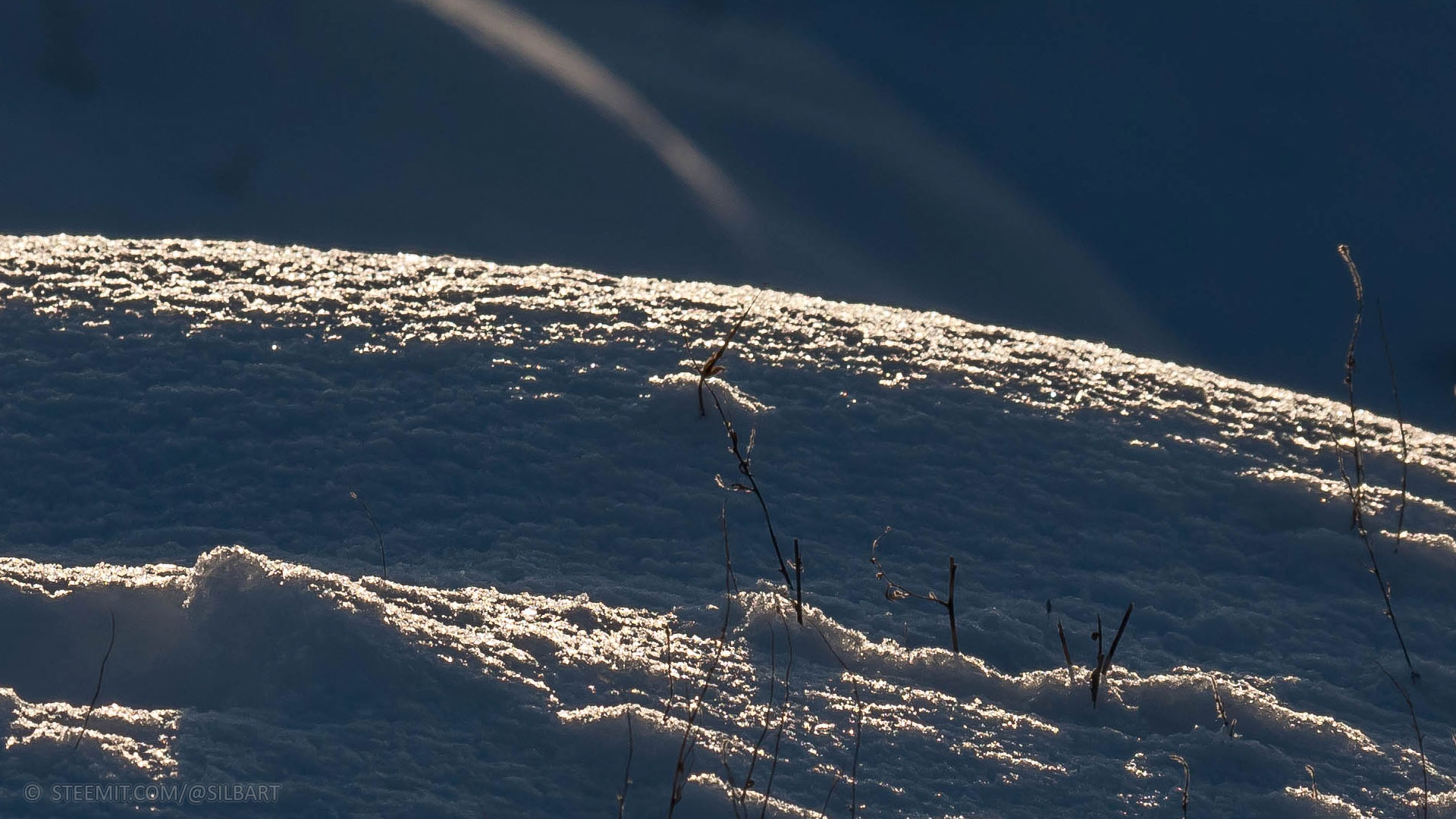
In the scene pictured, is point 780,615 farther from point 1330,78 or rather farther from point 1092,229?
point 1330,78

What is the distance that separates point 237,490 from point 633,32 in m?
10.00

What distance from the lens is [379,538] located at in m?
2.33

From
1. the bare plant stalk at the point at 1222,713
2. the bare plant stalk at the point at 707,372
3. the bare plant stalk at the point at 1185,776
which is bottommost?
the bare plant stalk at the point at 1185,776

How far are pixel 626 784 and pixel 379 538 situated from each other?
978 millimetres

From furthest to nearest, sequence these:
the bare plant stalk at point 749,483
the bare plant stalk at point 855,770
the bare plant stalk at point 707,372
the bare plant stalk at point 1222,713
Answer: the bare plant stalk at point 707,372 < the bare plant stalk at point 749,483 < the bare plant stalk at point 1222,713 < the bare plant stalk at point 855,770

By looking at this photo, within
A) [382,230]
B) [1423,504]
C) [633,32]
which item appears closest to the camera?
[1423,504]

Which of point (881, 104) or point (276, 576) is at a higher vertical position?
point (881, 104)

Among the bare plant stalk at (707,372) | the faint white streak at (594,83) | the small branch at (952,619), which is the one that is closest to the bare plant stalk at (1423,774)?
the small branch at (952,619)

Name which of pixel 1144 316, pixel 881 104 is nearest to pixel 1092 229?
pixel 1144 316

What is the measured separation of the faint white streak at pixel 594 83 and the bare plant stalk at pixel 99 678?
372 inches

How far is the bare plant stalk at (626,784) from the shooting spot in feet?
5.05

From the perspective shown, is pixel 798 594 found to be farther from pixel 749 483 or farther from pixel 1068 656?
pixel 749 483

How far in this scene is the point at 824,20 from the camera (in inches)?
451

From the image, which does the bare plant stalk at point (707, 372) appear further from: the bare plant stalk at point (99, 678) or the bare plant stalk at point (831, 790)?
the bare plant stalk at point (99, 678)
